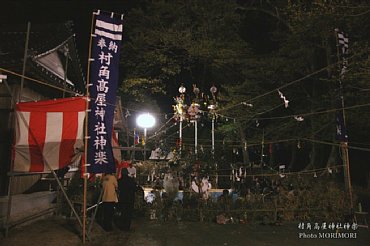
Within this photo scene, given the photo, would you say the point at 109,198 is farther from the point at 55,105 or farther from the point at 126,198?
the point at 55,105

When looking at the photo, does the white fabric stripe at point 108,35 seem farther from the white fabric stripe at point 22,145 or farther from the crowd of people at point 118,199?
the crowd of people at point 118,199

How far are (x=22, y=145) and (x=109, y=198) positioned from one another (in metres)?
3.24

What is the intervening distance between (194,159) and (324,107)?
989 centimetres

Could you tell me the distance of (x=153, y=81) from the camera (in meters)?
21.2

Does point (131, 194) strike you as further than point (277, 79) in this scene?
No

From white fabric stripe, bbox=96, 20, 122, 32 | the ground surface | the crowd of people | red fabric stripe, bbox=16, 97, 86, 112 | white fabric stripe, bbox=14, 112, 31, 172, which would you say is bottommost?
the ground surface

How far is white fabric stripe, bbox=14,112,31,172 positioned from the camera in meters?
8.24

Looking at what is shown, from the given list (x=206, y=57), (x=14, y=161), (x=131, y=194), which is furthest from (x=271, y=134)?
(x=14, y=161)

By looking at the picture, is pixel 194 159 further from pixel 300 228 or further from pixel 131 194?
pixel 300 228

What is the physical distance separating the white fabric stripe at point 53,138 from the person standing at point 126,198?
9.76 ft

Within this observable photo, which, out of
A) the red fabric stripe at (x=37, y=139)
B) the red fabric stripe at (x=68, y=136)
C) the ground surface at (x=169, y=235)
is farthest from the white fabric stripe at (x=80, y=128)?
the ground surface at (x=169, y=235)

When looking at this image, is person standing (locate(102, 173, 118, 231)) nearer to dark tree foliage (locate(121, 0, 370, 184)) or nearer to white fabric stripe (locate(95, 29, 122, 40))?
white fabric stripe (locate(95, 29, 122, 40))

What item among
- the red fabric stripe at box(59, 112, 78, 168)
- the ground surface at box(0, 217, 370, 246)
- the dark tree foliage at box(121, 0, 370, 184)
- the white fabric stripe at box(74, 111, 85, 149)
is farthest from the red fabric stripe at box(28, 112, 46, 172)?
the dark tree foliage at box(121, 0, 370, 184)

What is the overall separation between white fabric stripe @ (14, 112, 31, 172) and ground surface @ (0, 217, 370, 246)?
2.01m
